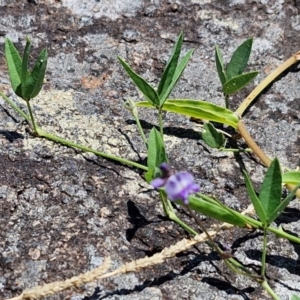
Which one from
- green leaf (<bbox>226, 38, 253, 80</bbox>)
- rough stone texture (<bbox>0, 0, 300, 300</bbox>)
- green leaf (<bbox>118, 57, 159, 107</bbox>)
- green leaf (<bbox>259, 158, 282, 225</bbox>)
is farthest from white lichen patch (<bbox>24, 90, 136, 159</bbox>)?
green leaf (<bbox>259, 158, 282, 225</bbox>)

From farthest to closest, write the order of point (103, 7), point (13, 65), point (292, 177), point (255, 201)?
point (103, 7) < point (13, 65) < point (292, 177) < point (255, 201)

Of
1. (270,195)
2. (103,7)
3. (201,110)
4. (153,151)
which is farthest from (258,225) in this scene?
(103,7)

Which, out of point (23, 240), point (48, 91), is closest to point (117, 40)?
point (48, 91)

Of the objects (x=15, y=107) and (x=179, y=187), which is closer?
(x=179, y=187)

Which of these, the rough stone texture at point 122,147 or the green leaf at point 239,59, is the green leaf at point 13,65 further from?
the green leaf at point 239,59

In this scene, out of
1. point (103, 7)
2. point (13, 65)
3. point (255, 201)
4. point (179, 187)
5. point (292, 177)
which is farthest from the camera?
point (103, 7)

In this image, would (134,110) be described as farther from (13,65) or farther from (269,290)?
(269,290)

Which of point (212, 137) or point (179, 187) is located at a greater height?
point (212, 137)
